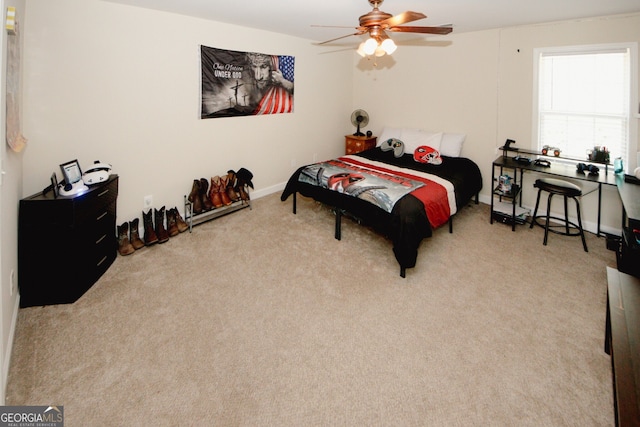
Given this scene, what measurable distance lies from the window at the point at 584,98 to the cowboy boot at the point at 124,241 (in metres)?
4.87

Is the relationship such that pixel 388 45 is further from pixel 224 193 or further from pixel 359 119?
pixel 359 119

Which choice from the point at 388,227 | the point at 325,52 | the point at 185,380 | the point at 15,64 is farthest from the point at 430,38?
the point at 185,380

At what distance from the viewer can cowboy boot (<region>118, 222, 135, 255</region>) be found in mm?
3180

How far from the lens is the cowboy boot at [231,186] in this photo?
4133mm

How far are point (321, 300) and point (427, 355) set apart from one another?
0.88 meters

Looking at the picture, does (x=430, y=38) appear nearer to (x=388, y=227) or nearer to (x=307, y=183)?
(x=307, y=183)

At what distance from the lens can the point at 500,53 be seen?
4152mm

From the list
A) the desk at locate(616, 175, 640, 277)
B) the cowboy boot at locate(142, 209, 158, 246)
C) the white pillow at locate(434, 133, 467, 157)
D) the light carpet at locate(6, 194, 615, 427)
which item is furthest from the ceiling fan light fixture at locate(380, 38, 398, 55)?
the cowboy boot at locate(142, 209, 158, 246)

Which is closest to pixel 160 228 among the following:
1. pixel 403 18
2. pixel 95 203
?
pixel 95 203

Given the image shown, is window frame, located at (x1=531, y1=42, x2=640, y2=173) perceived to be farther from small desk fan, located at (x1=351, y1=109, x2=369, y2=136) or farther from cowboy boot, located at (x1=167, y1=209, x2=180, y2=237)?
cowboy boot, located at (x1=167, y1=209, x2=180, y2=237)

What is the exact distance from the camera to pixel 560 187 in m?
3.38

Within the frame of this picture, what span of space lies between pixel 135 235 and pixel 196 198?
2.57ft

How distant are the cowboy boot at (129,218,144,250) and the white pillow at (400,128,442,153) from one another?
370 centimetres

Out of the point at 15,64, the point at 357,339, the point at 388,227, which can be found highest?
the point at 15,64
